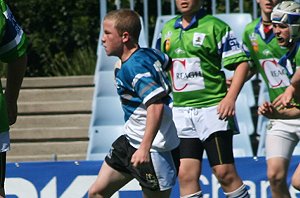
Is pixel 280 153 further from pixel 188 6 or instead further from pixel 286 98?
pixel 188 6

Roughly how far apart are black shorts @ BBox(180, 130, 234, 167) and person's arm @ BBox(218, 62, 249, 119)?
9.7 inches

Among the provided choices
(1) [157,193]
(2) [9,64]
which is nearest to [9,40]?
(2) [9,64]

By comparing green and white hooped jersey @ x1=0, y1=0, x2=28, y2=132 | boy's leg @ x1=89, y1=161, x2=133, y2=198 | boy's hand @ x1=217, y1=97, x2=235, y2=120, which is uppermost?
green and white hooped jersey @ x1=0, y1=0, x2=28, y2=132

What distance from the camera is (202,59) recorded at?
753 centimetres

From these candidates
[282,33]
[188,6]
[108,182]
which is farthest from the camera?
[188,6]

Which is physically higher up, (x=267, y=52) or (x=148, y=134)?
(x=148, y=134)

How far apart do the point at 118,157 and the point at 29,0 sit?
700 cm

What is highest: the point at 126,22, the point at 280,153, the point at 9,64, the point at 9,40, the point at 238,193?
the point at 9,40

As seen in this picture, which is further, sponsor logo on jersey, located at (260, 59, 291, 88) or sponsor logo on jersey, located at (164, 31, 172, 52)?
sponsor logo on jersey, located at (260, 59, 291, 88)

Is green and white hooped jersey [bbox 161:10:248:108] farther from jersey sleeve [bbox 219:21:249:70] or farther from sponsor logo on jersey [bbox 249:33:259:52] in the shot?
sponsor logo on jersey [bbox 249:33:259:52]

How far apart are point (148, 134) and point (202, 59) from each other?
1528 mm

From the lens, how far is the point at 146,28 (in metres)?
11.7

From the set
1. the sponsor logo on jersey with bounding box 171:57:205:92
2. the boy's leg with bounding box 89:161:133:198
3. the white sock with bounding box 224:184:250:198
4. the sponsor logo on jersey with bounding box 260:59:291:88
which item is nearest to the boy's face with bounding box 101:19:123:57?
the boy's leg with bounding box 89:161:133:198

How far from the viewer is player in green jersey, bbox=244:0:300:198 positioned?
24.1ft
